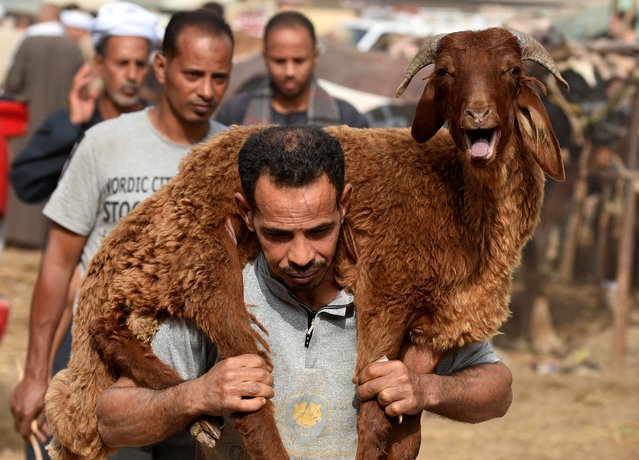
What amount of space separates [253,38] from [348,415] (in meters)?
11.6

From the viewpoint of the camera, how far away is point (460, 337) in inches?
137

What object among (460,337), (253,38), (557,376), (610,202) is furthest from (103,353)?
(253,38)

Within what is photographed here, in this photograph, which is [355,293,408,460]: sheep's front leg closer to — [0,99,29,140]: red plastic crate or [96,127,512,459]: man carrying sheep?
[96,127,512,459]: man carrying sheep

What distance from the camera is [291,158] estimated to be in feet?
10.6

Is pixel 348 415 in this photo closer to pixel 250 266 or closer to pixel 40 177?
pixel 250 266

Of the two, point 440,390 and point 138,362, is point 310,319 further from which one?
point 138,362

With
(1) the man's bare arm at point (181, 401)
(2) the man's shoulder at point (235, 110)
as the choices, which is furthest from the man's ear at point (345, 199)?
(2) the man's shoulder at point (235, 110)

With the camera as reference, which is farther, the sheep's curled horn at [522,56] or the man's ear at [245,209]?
the sheep's curled horn at [522,56]

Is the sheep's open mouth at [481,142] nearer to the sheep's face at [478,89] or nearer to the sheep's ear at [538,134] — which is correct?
the sheep's face at [478,89]

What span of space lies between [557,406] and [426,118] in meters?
5.73

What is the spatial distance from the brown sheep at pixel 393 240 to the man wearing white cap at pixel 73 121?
3.25 ft

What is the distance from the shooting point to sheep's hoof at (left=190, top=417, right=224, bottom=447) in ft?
10.7

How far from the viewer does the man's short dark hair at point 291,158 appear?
3223 millimetres

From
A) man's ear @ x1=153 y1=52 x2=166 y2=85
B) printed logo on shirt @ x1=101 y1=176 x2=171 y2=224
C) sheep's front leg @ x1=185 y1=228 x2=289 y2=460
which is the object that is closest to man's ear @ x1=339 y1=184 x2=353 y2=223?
sheep's front leg @ x1=185 y1=228 x2=289 y2=460
